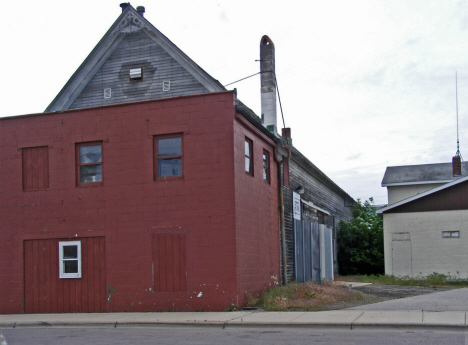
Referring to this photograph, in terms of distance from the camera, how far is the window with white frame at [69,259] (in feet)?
52.2

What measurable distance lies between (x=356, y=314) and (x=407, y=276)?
14.5 meters

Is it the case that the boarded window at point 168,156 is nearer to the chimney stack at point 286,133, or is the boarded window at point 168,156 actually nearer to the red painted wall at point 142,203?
the red painted wall at point 142,203

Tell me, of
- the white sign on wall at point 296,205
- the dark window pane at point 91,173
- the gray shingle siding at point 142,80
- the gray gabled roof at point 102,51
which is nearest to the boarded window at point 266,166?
the white sign on wall at point 296,205

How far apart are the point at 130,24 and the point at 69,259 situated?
1030cm

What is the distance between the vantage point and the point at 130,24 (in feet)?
72.9

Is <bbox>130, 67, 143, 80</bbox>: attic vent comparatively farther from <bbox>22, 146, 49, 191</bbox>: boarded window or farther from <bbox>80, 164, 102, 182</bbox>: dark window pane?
<bbox>80, 164, 102, 182</bbox>: dark window pane

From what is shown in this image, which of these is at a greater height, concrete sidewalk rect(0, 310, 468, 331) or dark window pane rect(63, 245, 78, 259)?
dark window pane rect(63, 245, 78, 259)

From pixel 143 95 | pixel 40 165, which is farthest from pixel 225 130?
pixel 143 95

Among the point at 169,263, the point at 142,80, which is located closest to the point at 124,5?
the point at 142,80

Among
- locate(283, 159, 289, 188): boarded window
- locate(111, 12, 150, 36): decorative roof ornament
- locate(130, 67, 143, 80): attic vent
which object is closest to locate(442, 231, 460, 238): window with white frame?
locate(283, 159, 289, 188): boarded window

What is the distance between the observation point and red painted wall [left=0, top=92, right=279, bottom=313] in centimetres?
1476

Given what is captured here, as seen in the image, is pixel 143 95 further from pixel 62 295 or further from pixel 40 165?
→ pixel 62 295

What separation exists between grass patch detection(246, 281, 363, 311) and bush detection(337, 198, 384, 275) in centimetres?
1455

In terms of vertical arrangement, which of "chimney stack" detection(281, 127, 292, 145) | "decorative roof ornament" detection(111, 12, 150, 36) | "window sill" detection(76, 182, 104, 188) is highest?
"decorative roof ornament" detection(111, 12, 150, 36)
